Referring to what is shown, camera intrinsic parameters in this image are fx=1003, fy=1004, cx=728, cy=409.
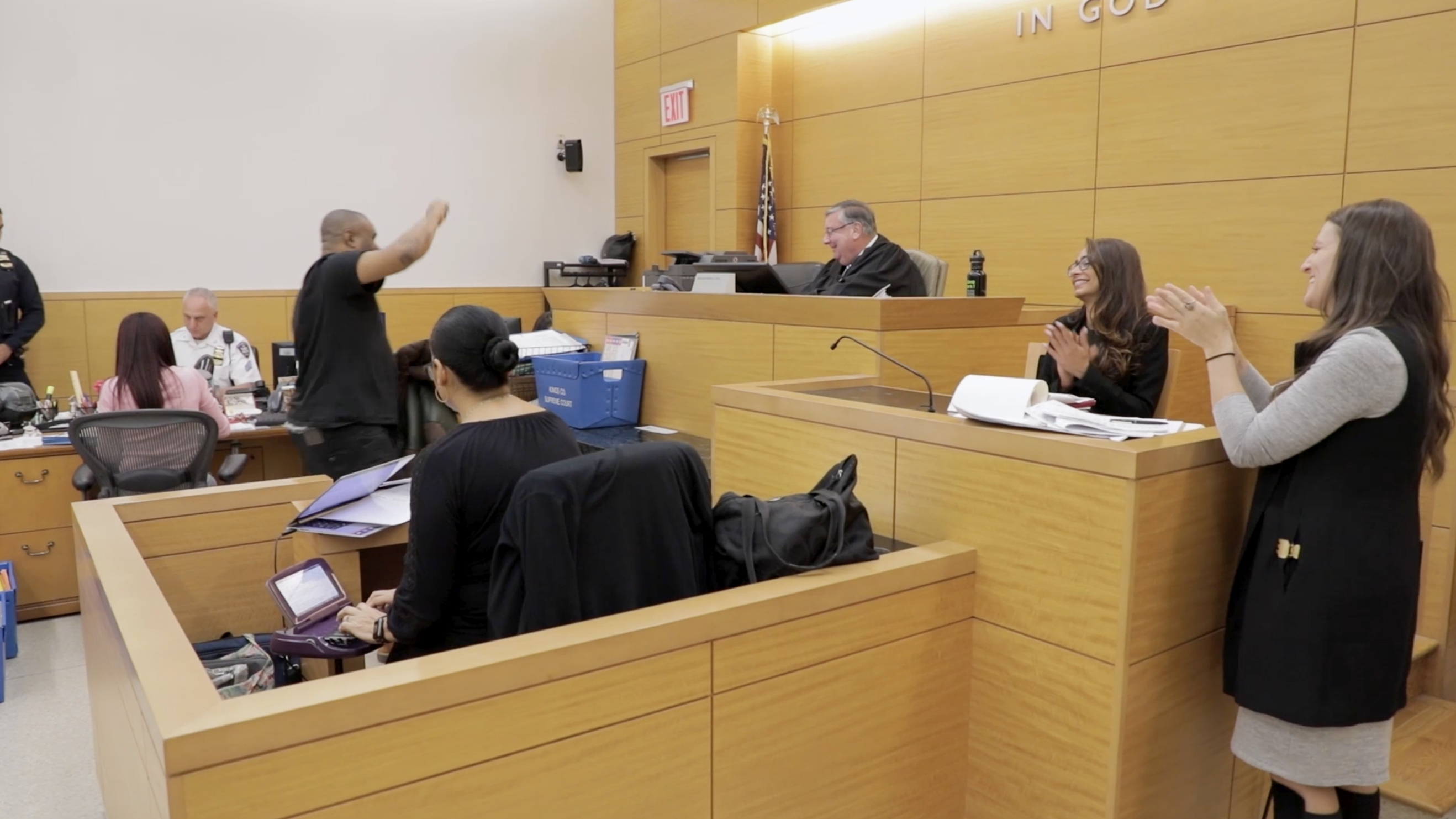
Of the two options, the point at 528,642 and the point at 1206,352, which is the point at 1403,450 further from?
the point at 528,642

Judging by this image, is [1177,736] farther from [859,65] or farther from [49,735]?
[859,65]

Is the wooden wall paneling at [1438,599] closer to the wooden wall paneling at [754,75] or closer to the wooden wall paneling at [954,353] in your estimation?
the wooden wall paneling at [954,353]

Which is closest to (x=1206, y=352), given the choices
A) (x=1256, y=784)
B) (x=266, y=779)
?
(x=1256, y=784)

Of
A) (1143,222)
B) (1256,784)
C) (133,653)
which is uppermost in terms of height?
A: (1143,222)

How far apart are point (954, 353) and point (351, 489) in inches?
81.1

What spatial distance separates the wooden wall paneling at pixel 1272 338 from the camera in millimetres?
4539

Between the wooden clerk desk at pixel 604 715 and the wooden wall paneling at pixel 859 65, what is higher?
the wooden wall paneling at pixel 859 65

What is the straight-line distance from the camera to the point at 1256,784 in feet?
7.23

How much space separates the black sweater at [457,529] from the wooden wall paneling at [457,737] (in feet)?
1.48

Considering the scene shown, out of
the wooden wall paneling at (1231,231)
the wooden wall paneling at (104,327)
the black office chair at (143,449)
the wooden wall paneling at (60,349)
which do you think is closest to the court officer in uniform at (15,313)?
the wooden wall paneling at (60,349)

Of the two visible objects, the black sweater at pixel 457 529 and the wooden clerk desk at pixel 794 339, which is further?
the wooden clerk desk at pixel 794 339

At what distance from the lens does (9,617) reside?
12.5 ft

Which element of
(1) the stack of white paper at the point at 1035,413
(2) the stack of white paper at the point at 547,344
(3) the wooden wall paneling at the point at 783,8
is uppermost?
(3) the wooden wall paneling at the point at 783,8

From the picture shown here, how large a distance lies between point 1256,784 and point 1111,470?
99 cm
